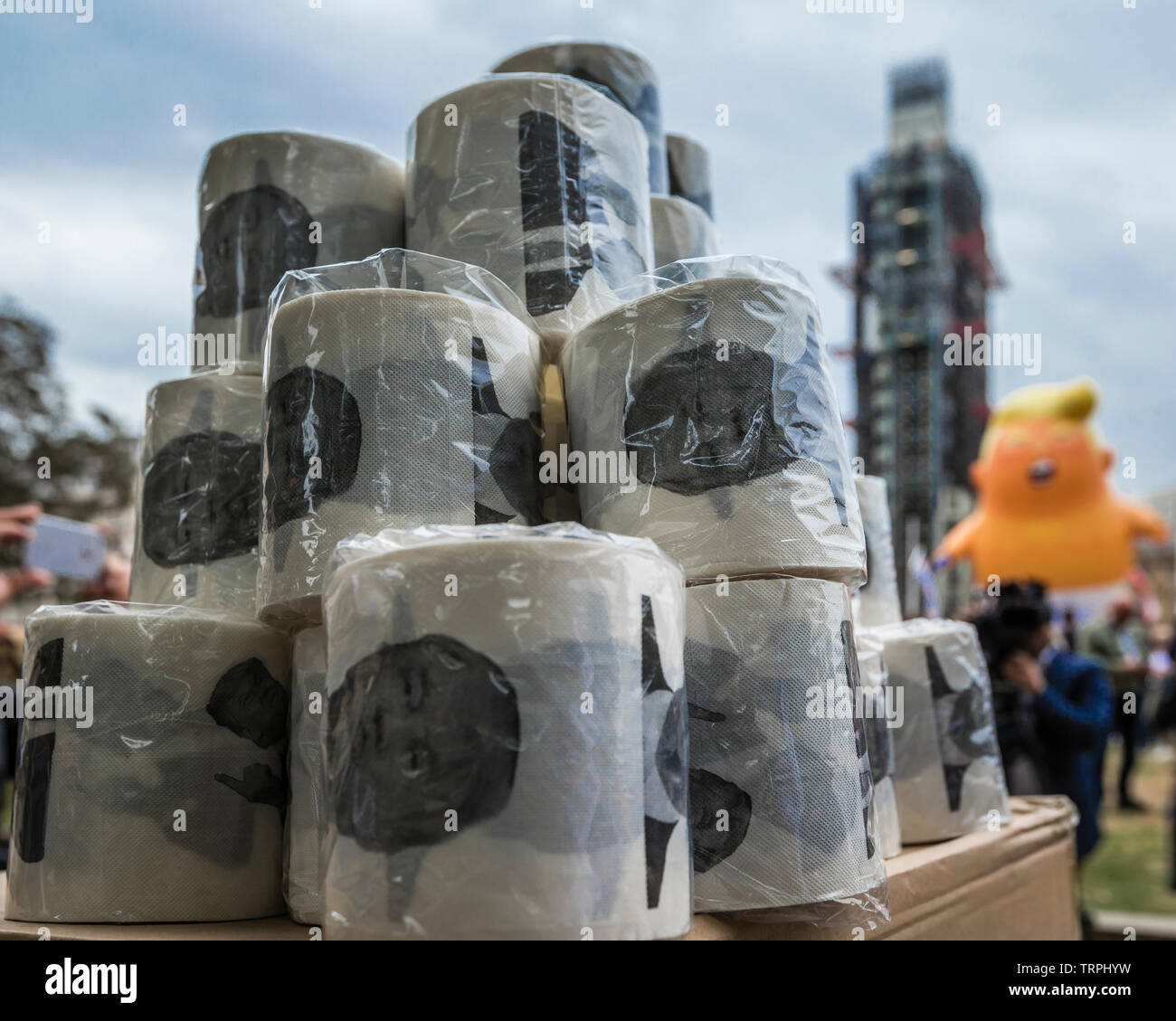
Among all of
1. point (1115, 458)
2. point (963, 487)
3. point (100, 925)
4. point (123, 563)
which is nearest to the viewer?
point (100, 925)

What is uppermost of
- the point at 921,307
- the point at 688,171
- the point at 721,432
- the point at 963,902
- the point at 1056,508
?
the point at 921,307

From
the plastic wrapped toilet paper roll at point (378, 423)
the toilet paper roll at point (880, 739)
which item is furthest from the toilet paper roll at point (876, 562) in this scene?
the plastic wrapped toilet paper roll at point (378, 423)

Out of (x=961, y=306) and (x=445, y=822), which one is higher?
(x=961, y=306)

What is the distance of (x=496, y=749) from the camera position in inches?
32.4

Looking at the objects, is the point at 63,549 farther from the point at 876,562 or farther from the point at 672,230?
the point at 876,562

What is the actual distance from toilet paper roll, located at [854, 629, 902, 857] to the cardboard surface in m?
0.04

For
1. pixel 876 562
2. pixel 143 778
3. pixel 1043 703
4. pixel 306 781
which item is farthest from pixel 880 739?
pixel 1043 703

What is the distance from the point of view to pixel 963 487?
203 inches

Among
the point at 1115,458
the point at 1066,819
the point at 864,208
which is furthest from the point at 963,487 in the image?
the point at 1066,819

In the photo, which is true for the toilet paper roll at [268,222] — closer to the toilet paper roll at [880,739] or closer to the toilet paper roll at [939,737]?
the toilet paper roll at [880,739]

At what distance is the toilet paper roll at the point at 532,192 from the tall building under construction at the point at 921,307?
9.90ft

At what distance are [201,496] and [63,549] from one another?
3.32 feet
